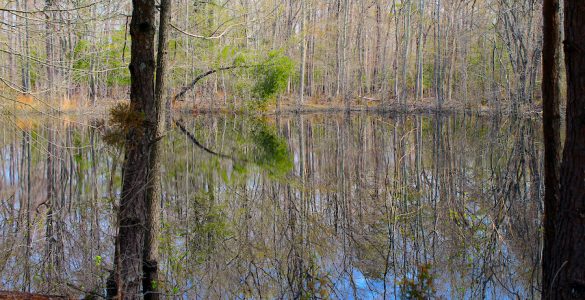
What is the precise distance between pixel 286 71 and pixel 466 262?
2551 centimetres

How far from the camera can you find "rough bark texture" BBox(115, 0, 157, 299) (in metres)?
4.21

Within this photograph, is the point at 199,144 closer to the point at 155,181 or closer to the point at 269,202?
the point at 269,202

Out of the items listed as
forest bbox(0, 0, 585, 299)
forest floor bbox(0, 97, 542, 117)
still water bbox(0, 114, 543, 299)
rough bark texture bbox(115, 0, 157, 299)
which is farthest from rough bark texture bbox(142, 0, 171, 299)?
forest floor bbox(0, 97, 542, 117)

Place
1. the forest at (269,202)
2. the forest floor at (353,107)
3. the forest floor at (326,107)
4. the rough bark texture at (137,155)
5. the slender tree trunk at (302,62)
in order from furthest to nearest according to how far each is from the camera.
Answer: the slender tree trunk at (302,62) → the forest floor at (353,107) → the forest floor at (326,107) → the rough bark texture at (137,155) → the forest at (269,202)

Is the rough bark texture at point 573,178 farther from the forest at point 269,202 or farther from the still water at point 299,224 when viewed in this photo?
the still water at point 299,224

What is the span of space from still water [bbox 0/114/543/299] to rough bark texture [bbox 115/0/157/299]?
0.22 m

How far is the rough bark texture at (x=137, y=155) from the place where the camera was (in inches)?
166

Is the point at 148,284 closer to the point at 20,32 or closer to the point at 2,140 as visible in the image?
the point at 20,32

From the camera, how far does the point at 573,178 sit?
306cm

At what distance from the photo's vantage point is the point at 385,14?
43.9 meters

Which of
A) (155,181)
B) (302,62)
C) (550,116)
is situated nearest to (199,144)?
(155,181)

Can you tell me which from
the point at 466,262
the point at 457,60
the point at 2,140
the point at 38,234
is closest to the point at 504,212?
the point at 466,262

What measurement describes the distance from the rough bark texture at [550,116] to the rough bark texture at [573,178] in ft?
0.79

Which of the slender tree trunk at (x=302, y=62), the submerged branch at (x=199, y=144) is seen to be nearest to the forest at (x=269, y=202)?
the submerged branch at (x=199, y=144)
